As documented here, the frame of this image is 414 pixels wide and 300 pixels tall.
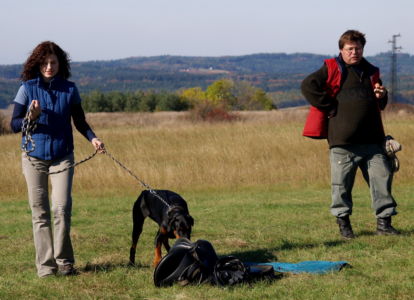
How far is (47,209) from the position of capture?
6199mm

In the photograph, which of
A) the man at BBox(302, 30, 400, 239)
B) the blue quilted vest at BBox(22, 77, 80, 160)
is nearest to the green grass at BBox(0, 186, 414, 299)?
the man at BBox(302, 30, 400, 239)

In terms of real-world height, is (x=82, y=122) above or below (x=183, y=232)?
above

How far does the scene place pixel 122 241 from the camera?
27.1 feet

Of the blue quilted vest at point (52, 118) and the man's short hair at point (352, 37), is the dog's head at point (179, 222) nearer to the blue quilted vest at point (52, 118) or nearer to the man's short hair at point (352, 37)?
the blue quilted vest at point (52, 118)

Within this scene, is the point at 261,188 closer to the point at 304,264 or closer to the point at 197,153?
the point at 197,153

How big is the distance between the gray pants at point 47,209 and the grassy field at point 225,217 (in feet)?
0.72

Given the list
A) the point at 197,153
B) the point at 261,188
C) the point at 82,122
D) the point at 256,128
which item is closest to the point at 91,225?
the point at 82,122

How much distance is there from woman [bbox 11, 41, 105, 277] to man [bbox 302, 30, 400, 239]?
8.26 ft

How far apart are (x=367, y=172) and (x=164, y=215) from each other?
2566 millimetres

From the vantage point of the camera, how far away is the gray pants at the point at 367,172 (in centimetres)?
757

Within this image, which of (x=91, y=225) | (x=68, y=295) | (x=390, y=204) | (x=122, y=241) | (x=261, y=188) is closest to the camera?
(x=68, y=295)

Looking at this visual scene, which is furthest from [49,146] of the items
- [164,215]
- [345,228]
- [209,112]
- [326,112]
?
[209,112]

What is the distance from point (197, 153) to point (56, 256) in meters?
11.1

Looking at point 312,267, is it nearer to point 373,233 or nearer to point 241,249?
point 241,249
